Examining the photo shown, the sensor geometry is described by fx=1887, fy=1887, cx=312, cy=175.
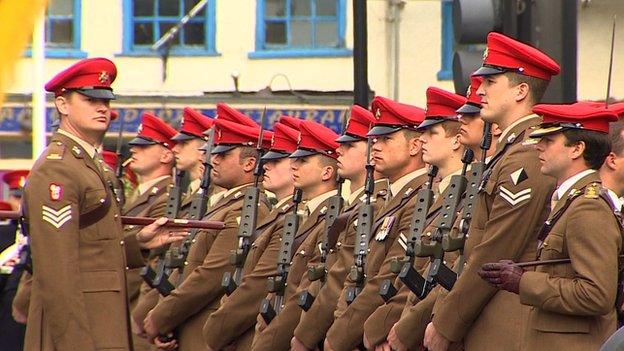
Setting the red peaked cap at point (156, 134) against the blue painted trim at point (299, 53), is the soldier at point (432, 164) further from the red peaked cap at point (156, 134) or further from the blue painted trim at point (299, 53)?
the blue painted trim at point (299, 53)

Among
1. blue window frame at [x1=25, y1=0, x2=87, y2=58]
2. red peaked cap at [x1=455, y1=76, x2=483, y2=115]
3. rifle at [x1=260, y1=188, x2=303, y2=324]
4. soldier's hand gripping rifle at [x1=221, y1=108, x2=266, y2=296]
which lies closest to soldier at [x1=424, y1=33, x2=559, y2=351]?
red peaked cap at [x1=455, y1=76, x2=483, y2=115]

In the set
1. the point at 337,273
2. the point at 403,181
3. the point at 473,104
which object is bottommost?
the point at 337,273

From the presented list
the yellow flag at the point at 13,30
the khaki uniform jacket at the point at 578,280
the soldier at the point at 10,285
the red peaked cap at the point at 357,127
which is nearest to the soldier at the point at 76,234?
the red peaked cap at the point at 357,127

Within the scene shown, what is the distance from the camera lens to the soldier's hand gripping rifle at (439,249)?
896cm

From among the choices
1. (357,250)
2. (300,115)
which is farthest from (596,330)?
(300,115)

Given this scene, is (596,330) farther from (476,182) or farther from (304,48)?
(304,48)

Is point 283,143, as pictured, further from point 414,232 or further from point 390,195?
point 414,232

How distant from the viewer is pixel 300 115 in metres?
25.2

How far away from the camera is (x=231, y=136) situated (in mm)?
12406

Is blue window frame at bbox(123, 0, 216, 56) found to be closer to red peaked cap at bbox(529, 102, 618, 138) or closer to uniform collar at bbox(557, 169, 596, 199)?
red peaked cap at bbox(529, 102, 618, 138)

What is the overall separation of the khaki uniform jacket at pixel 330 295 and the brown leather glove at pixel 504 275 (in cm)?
235

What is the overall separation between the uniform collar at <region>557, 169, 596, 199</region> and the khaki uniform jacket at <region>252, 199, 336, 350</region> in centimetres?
302

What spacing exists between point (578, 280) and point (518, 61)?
1.44m

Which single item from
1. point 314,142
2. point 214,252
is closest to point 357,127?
point 314,142
